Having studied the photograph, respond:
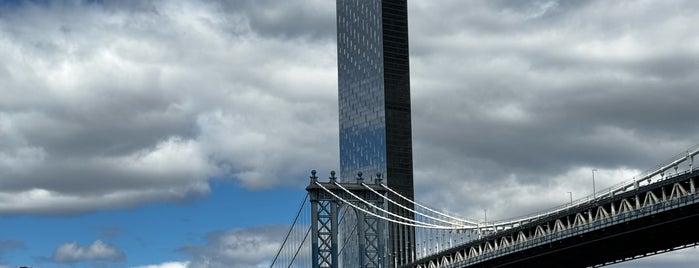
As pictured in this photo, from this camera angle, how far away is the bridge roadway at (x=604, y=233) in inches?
3974

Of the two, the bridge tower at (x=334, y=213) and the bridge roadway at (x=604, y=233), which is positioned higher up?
the bridge tower at (x=334, y=213)

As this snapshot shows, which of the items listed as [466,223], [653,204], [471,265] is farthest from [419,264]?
[653,204]

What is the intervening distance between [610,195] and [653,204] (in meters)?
7.43

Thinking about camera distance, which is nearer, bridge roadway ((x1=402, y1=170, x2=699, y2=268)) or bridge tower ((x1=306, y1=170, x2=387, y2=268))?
bridge roadway ((x1=402, y1=170, x2=699, y2=268))

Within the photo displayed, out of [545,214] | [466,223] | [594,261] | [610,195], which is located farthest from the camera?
[466,223]

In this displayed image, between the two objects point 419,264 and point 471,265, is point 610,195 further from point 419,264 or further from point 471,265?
point 419,264

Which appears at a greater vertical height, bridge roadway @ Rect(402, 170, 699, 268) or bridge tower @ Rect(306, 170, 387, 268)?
bridge tower @ Rect(306, 170, 387, 268)

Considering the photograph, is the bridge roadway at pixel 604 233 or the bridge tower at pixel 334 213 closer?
the bridge roadway at pixel 604 233

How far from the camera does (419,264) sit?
507 ft

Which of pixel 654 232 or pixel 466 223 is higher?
pixel 466 223

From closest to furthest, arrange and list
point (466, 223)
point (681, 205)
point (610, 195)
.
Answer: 1. point (681, 205)
2. point (610, 195)
3. point (466, 223)

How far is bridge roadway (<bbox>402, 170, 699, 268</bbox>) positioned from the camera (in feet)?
331

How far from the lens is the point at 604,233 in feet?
363

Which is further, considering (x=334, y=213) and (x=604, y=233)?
(x=334, y=213)
